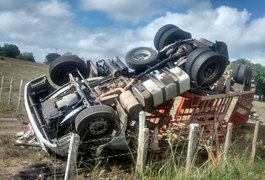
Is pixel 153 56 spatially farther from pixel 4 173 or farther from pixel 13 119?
pixel 13 119

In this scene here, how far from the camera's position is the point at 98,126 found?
7.50 metres

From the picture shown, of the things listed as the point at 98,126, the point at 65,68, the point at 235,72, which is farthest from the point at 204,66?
the point at 65,68

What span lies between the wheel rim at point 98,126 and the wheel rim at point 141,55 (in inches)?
91.4

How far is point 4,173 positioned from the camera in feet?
24.4

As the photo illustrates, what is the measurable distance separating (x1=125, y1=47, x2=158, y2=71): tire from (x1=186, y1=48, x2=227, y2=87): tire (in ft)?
2.51

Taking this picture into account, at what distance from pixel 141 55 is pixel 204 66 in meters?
1.48

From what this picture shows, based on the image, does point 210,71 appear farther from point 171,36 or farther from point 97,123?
point 97,123

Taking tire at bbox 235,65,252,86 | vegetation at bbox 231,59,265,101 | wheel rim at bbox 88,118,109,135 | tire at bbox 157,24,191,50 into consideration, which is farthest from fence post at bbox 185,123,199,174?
vegetation at bbox 231,59,265,101

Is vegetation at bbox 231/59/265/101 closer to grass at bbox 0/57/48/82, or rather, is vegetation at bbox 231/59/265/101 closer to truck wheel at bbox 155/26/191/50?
grass at bbox 0/57/48/82

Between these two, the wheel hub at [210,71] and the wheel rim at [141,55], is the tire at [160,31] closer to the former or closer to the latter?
the wheel rim at [141,55]

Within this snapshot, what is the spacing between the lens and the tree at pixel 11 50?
6711 cm

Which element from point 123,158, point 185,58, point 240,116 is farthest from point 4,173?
point 240,116

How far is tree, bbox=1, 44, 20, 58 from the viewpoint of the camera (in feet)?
220

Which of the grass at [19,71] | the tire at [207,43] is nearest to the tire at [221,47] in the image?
the tire at [207,43]
